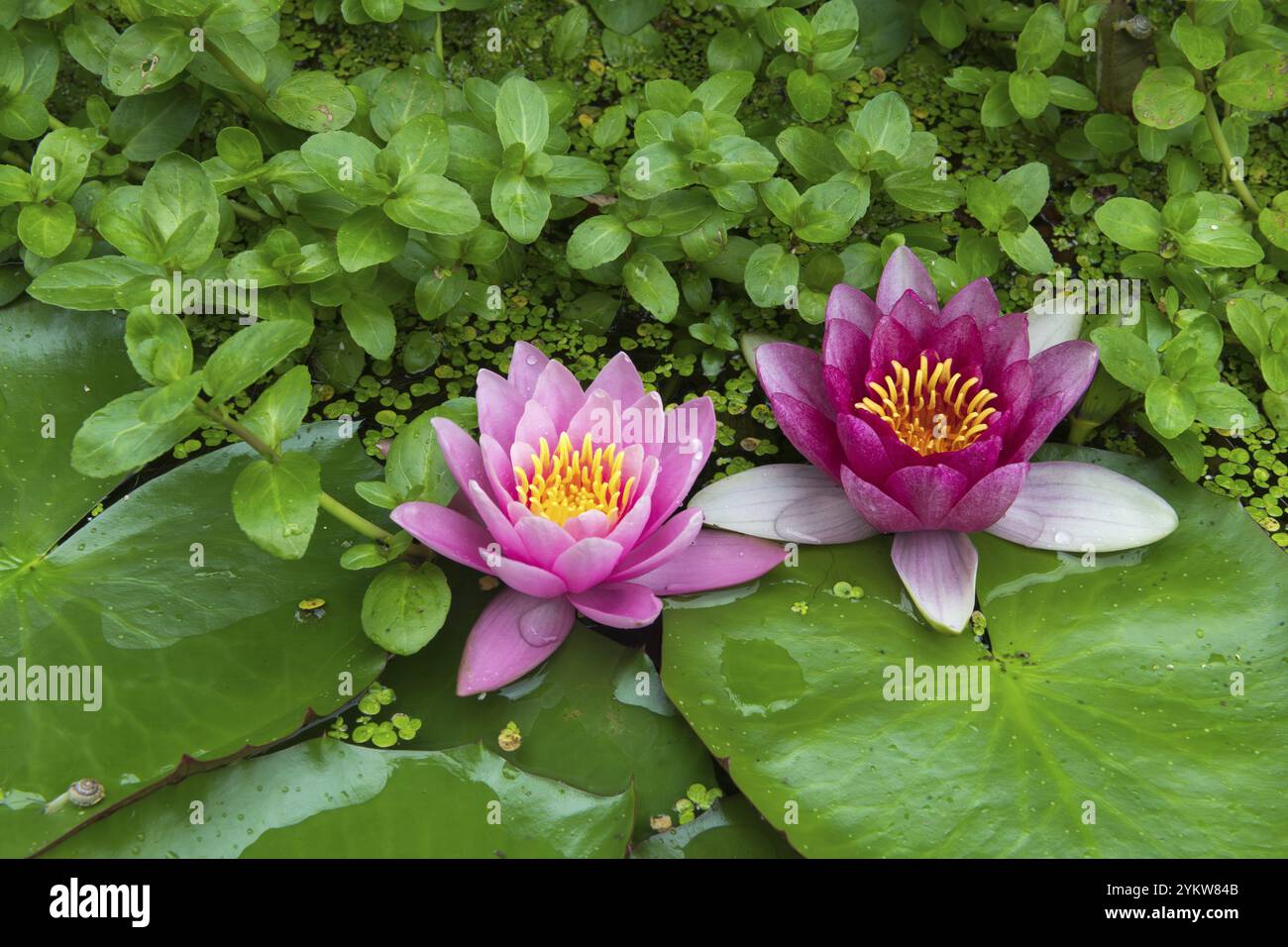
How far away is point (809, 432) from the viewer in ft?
7.47

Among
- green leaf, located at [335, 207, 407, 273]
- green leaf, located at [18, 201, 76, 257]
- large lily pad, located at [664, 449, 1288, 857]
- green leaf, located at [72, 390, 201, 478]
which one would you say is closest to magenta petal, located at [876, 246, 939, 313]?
large lily pad, located at [664, 449, 1288, 857]

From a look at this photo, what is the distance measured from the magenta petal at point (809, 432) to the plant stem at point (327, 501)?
2.54ft

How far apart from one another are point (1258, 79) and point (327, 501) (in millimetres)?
2384

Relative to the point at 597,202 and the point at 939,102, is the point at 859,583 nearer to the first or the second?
the point at 597,202

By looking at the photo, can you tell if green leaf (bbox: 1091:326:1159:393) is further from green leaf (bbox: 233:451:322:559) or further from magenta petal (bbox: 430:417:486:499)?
green leaf (bbox: 233:451:322:559)

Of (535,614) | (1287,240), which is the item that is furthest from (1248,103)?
(535,614)

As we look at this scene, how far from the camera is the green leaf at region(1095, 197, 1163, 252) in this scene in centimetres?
258

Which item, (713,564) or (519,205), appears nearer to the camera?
(713,564)

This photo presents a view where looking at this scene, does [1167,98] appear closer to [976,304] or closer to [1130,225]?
[1130,225]

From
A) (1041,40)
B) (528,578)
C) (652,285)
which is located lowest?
(528,578)

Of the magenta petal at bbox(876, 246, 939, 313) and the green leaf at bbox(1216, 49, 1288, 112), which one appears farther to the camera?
the green leaf at bbox(1216, 49, 1288, 112)

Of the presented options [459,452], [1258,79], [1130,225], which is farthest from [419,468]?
[1258,79]

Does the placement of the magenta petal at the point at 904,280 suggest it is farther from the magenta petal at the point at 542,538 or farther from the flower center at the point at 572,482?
the magenta petal at the point at 542,538

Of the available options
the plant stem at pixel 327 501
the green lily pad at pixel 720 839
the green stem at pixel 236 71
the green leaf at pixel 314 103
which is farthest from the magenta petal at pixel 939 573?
the green stem at pixel 236 71
